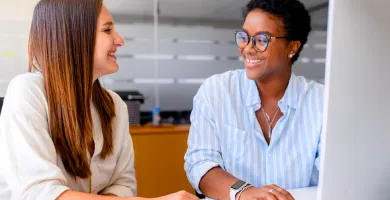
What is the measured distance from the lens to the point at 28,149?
3.22ft

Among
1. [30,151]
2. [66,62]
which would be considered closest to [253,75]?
[66,62]

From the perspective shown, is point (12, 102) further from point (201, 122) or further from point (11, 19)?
point (11, 19)

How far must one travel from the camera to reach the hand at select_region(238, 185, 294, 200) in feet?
3.41

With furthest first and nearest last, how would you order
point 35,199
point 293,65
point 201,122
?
1. point 293,65
2. point 201,122
3. point 35,199

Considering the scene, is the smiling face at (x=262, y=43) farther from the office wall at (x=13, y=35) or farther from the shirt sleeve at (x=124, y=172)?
the office wall at (x=13, y=35)

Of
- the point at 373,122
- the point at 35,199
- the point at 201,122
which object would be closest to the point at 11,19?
the point at 201,122

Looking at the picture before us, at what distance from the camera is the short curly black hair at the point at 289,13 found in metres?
1.50

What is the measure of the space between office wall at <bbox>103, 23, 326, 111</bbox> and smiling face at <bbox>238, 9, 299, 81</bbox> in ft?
7.90

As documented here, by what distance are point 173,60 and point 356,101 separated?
12.6ft

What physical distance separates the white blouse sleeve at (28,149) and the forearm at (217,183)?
0.48 metres

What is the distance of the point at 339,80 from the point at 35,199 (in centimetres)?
77

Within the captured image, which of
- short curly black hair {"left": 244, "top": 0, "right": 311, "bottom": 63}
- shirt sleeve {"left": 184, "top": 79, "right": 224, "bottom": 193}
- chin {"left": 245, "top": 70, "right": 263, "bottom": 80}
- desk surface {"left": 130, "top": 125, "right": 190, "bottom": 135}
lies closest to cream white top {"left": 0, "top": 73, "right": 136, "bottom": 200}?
shirt sleeve {"left": 184, "top": 79, "right": 224, "bottom": 193}

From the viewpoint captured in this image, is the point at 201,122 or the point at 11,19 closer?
the point at 201,122

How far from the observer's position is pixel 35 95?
1072 millimetres
